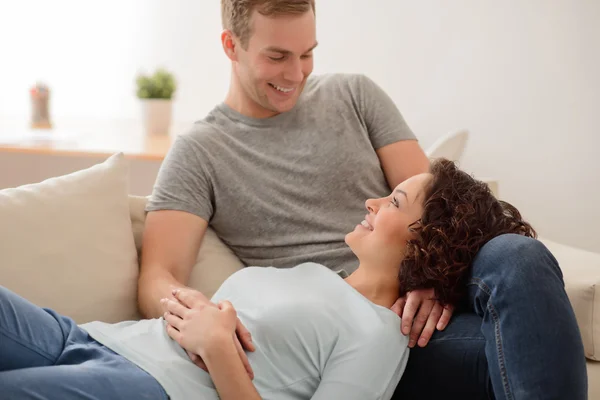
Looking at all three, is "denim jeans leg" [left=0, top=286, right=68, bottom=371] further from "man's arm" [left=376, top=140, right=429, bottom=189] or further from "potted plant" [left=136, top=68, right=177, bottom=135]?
"potted plant" [left=136, top=68, right=177, bottom=135]

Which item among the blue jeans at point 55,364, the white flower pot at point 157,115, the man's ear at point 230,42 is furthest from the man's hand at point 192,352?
the white flower pot at point 157,115

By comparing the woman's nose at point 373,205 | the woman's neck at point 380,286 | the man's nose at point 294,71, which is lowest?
the woman's neck at point 380,286

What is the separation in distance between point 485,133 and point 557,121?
27 centimetres

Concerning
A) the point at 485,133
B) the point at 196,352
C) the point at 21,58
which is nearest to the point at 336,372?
the point at 196,352

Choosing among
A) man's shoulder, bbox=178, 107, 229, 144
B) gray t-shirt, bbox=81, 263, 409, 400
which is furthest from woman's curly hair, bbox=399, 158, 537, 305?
man's shoulder, bbox=178, 107, 229, 144

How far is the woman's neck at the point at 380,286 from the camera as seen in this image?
1724 mm

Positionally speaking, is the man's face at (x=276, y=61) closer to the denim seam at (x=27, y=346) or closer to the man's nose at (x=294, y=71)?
the man's nose at (x=294, y=71)

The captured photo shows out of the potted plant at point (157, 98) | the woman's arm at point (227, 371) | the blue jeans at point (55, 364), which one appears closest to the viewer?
the blue jeans at point (55, 364)

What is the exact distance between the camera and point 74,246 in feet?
6.23

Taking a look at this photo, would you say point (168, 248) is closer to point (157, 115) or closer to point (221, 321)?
point (221, 321)

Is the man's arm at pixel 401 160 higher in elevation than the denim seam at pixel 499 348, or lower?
higher

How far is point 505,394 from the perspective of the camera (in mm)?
1455

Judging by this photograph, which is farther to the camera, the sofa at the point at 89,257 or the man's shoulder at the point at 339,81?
the man's shoulder at the point at 339,81

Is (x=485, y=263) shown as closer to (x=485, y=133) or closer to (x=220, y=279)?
(x=220, y=279)
